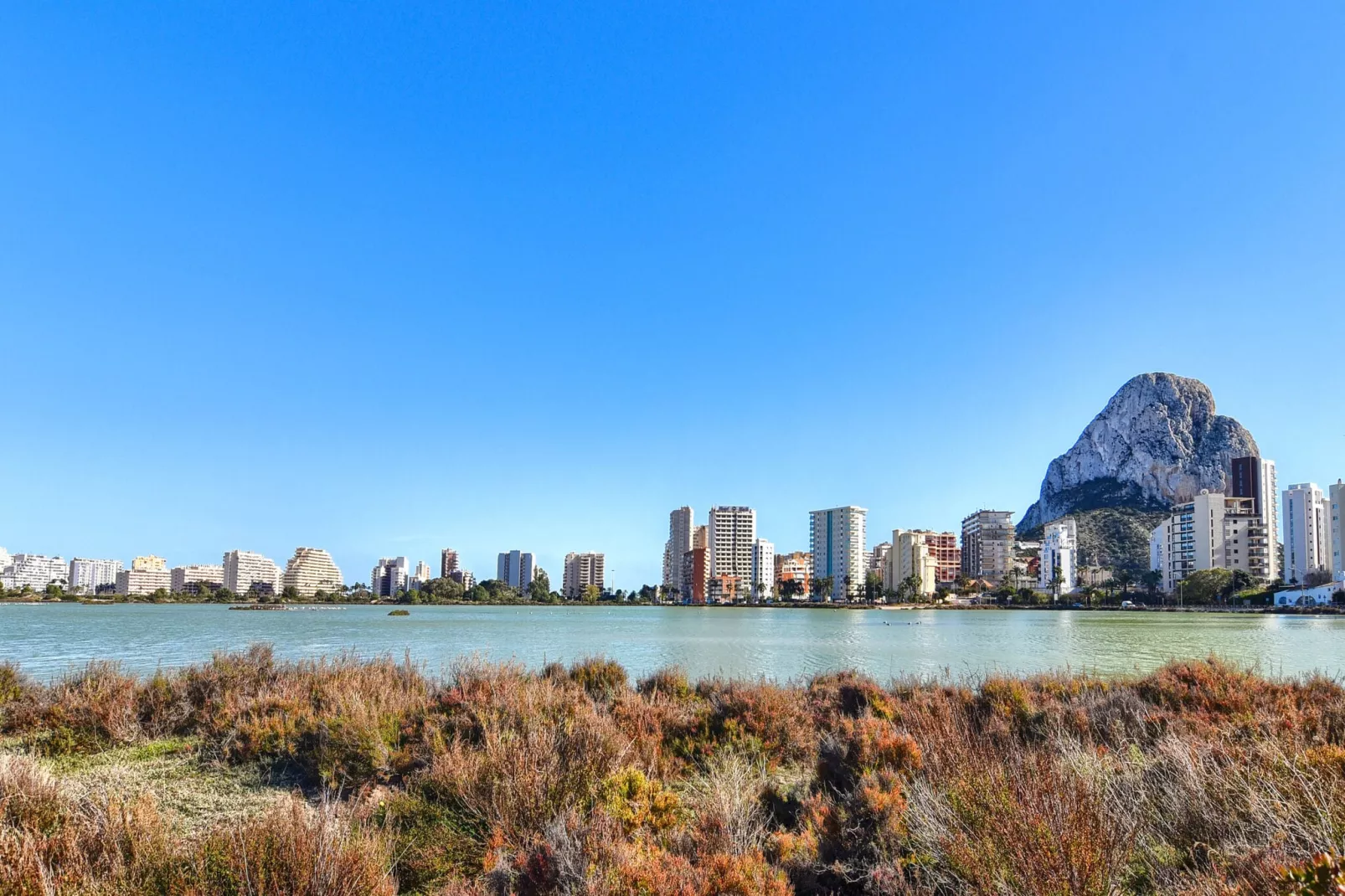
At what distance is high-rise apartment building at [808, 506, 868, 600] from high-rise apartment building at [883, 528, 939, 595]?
16.5 metres

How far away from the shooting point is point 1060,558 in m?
149

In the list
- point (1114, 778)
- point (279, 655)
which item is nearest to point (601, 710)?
point (1114, 778)

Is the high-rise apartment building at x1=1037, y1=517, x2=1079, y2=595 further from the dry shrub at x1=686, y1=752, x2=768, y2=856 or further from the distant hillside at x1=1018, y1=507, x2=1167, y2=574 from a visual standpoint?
the dry shrub at x1=686, y1=752, x2=768, y2=856

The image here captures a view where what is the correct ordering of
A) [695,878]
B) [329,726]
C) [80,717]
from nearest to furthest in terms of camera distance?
[695,878]
[329,726]
[80,717]

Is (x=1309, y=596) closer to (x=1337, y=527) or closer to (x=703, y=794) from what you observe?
(x=1337, y=527)

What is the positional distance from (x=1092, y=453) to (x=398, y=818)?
8606 inches

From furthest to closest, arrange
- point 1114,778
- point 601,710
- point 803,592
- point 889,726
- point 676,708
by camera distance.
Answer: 1. point 803,592
2. point 676,708
3. point 601,710
4. point 889,726
5. point 1114,778

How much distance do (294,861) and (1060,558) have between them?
165m

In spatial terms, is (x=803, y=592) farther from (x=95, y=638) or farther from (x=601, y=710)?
(x=601, y=710)

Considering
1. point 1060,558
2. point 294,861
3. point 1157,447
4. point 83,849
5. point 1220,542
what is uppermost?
point 1157,447

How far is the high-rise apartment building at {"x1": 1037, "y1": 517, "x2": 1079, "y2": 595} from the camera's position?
146125mm

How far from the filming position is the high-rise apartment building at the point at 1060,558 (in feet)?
479

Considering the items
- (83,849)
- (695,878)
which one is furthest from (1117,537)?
(83,849)

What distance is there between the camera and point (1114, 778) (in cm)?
554
